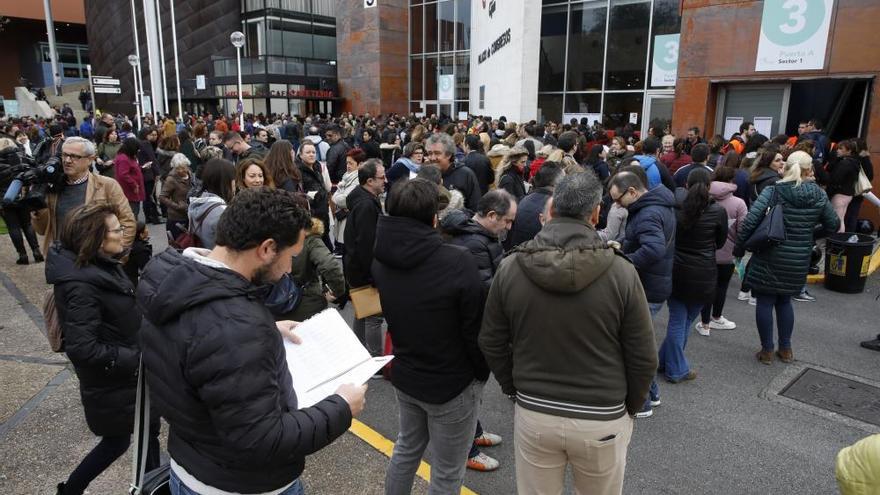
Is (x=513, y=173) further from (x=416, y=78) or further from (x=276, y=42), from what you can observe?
(x=276, y=42)

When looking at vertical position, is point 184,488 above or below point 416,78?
below

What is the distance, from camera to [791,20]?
10.8 metres

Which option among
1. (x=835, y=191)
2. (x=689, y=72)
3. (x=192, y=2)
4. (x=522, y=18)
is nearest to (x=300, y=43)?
(x=192, y=2)

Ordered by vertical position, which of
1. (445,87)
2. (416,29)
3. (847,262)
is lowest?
(847,262)

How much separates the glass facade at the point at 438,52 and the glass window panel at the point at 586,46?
5233 mm

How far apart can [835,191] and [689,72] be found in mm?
4845

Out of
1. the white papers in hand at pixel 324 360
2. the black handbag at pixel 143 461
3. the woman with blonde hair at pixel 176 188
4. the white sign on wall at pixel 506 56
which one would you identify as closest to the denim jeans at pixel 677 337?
the white papers in hand at pixel 324 360

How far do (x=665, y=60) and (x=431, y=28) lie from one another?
40.0 ft

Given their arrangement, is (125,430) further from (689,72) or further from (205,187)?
(689,72)

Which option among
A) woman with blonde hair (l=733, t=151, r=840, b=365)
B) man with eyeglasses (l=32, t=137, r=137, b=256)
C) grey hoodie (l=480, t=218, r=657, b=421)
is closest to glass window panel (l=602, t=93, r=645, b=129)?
woman with blonde hair (l=733, t=151, r=840, b=365)

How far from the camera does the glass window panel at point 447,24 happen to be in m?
25.6

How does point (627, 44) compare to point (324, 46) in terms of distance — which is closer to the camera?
point (627, 44)

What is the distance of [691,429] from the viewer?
4.18 metres

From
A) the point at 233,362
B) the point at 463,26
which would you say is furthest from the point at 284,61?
the point at 233,362
